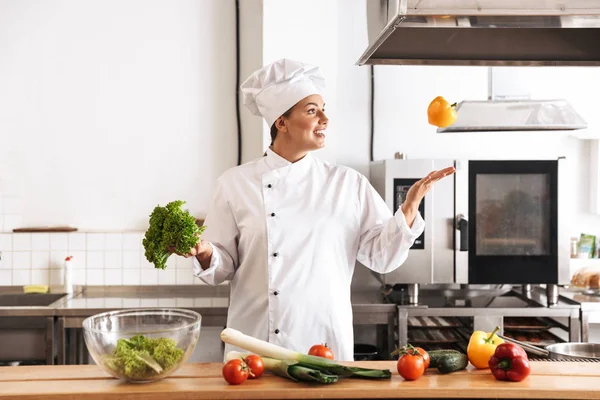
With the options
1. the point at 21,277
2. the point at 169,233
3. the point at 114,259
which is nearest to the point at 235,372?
the point at 169,233

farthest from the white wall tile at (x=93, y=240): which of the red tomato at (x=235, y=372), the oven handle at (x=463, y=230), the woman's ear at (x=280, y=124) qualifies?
the red tomato at (x=235, y=372)

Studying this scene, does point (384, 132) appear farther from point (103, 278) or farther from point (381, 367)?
point (381, 367)

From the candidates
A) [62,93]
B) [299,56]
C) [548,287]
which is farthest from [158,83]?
[548,287]

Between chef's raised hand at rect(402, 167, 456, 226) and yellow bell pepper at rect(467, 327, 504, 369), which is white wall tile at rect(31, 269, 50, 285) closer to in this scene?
chef's raised hand at rect(402, 167, 456, 226)

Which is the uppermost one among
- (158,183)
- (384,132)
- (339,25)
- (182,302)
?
(339,25)

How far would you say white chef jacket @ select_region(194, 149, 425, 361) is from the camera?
2.61 m

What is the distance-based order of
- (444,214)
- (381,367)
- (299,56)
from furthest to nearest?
(299,56), (444,214), (381,367)

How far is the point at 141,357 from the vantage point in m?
1.86

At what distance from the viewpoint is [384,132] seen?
445cm

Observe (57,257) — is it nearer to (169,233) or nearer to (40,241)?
(40,241)

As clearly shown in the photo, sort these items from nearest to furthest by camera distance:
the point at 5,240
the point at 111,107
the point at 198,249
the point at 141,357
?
the point at 141,357 < the point at 198,249 < the point at 5,240 < the point at 111,107

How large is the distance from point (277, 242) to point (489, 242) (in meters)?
1.63

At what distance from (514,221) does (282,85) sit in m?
1.79

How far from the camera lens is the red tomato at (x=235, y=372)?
1.88 m
